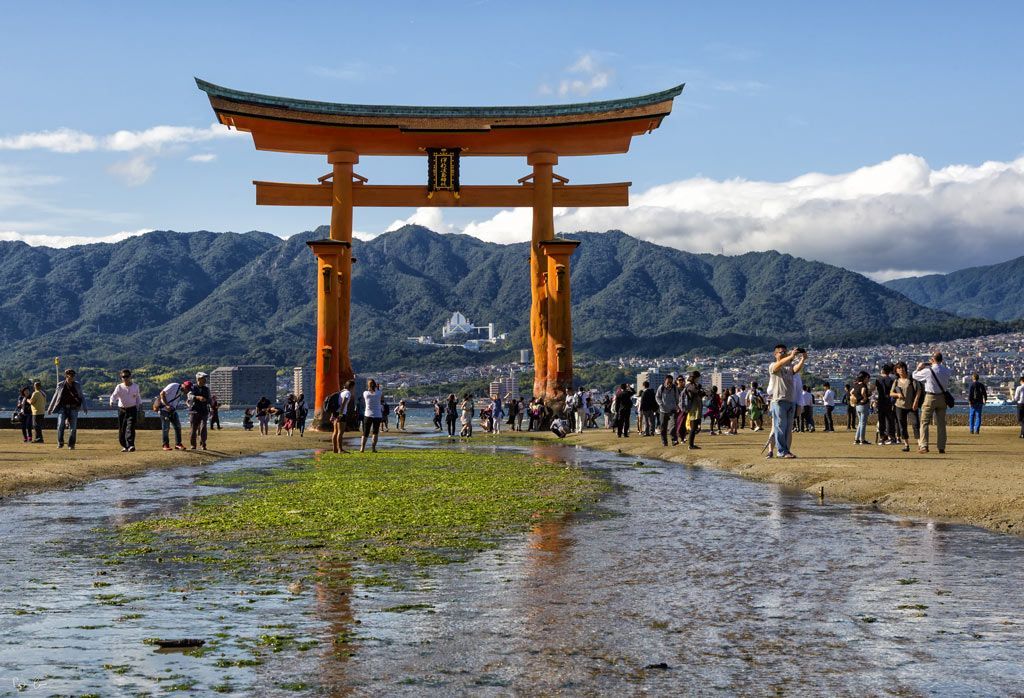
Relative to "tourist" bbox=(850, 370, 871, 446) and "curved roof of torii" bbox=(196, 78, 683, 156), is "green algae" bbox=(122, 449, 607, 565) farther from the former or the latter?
"curved roof of torii" bbox=(196, 78, 683, 156)

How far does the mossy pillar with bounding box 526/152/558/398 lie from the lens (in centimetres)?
4034

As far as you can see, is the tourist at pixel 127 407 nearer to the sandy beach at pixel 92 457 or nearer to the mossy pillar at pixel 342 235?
the sandy beach at pixel 92 457

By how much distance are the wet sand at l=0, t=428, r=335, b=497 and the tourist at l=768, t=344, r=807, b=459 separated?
36.9ft

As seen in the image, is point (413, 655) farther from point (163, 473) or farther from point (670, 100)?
point (670, 100)

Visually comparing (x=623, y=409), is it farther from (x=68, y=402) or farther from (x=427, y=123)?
(x=68, y=402)

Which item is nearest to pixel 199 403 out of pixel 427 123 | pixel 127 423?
pixel 127 423

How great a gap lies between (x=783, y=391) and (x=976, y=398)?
13.3m

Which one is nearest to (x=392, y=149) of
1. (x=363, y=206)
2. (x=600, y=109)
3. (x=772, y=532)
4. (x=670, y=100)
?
(x=363, y=206)

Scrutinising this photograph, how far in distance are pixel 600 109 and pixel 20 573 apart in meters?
33.1

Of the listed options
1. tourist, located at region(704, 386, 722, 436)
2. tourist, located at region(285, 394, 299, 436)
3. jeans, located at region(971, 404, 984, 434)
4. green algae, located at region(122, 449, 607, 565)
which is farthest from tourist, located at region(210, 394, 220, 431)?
jeans, located at region(971, 404, 984, 434)

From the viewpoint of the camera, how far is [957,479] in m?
14.1

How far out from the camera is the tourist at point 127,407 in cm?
2287

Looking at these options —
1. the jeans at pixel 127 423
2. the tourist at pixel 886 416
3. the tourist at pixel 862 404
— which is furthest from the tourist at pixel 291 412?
the tourist at pixel 886 416

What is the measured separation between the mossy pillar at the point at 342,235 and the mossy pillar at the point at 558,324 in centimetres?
733
